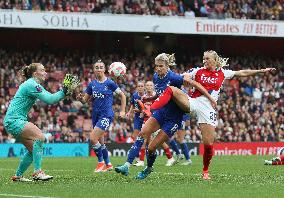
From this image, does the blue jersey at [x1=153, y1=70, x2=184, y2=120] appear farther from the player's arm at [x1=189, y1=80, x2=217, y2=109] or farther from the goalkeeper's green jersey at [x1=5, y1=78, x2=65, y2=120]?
the goalkeeper's green jersey at [x1=5, y1=78, x2=65, y2=120]

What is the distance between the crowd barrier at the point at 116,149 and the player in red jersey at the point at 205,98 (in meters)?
16.7

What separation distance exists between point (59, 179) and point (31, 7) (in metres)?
22.7

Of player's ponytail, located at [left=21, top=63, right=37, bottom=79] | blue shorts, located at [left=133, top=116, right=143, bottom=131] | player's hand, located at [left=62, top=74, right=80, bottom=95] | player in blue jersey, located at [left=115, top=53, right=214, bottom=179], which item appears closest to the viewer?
player's hand, located at [left=62, top=74, right=80, bottom=95]

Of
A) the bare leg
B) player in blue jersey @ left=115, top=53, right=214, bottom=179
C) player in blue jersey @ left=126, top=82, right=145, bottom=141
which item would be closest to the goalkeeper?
player in blue jersey @ left=115, top=53, right=214, bottom=179

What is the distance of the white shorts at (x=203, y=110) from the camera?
1469cm

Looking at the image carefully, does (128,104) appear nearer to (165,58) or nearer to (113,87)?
(113,87)

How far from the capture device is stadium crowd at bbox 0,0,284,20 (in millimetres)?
36812

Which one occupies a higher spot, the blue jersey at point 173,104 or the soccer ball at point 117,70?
the soccer ball at point 117,70

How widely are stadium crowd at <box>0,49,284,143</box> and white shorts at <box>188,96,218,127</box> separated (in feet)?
58.0

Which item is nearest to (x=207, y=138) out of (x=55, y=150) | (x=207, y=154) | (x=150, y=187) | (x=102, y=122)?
(x=207, y=154)

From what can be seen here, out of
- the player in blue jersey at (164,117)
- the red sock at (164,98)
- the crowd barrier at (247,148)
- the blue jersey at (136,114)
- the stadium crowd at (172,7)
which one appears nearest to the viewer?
the red sock at (164,98)

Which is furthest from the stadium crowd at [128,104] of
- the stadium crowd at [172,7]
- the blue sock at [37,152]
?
the blue sock at [37,152]

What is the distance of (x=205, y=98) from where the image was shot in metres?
14.8

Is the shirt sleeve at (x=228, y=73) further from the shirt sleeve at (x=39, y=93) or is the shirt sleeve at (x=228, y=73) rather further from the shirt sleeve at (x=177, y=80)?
the shirt sleeve at (x=39, y=93)
